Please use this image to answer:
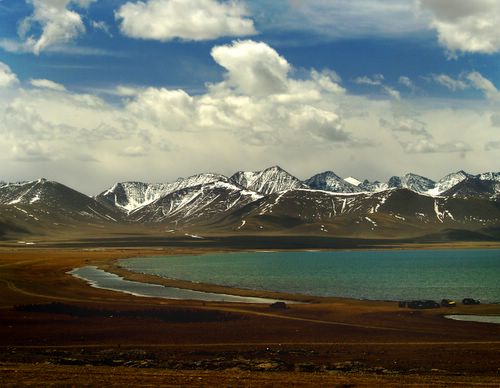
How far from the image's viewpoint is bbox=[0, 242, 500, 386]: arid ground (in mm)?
36344

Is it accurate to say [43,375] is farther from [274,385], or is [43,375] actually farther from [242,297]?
[242,297]

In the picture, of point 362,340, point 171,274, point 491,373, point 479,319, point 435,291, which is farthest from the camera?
point 171,274

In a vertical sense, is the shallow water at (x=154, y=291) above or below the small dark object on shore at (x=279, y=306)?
below

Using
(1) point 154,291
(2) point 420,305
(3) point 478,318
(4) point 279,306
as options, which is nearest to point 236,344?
(4) point 279,306

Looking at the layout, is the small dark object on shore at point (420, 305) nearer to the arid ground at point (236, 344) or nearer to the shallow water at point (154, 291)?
the arid ground at point (236, 344)

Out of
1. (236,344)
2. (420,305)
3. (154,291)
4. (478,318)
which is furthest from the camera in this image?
(154,291)

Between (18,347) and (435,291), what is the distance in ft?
253

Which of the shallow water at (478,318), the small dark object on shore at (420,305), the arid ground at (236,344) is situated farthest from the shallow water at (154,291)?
the shallow water at (478,318)

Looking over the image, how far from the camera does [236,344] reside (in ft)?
176

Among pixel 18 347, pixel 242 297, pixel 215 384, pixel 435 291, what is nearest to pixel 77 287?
pixel 242 297

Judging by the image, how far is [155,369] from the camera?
39.4 m

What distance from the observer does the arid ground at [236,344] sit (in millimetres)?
36344

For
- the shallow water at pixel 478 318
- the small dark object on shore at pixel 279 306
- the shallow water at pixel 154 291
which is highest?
the shallow water at pixel 478 318

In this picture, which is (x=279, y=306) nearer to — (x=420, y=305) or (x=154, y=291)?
(x=420, y=305)
